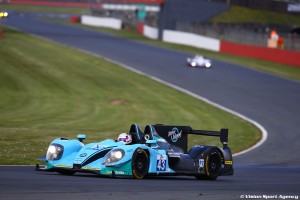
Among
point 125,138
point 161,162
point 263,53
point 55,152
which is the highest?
point 125,138

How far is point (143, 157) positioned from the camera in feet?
51.2

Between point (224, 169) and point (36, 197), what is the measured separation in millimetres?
5893

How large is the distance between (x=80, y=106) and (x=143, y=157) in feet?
66.5

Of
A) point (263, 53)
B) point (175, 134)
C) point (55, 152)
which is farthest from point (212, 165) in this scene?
point (263, 53)

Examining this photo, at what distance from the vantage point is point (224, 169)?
1700 cm

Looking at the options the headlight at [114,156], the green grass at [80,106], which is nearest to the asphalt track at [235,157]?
the headlight at [114,156]

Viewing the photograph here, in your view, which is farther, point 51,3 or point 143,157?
point 51,3

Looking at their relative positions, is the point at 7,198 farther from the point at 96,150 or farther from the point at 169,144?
the point at 169,144

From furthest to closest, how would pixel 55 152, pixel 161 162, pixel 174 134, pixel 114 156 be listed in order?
pixel 174 134
pixel 161 162
pixel 55 152
pixel 114 156

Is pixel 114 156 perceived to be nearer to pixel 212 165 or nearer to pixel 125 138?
pixel 125 138

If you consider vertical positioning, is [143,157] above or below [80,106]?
above

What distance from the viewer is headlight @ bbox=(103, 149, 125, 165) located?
15.3m

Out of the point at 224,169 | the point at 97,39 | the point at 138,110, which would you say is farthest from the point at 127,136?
the point at 97,39

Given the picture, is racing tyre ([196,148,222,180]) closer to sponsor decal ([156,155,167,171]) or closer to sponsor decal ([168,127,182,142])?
sponsor decal ([168,127,182,142])
